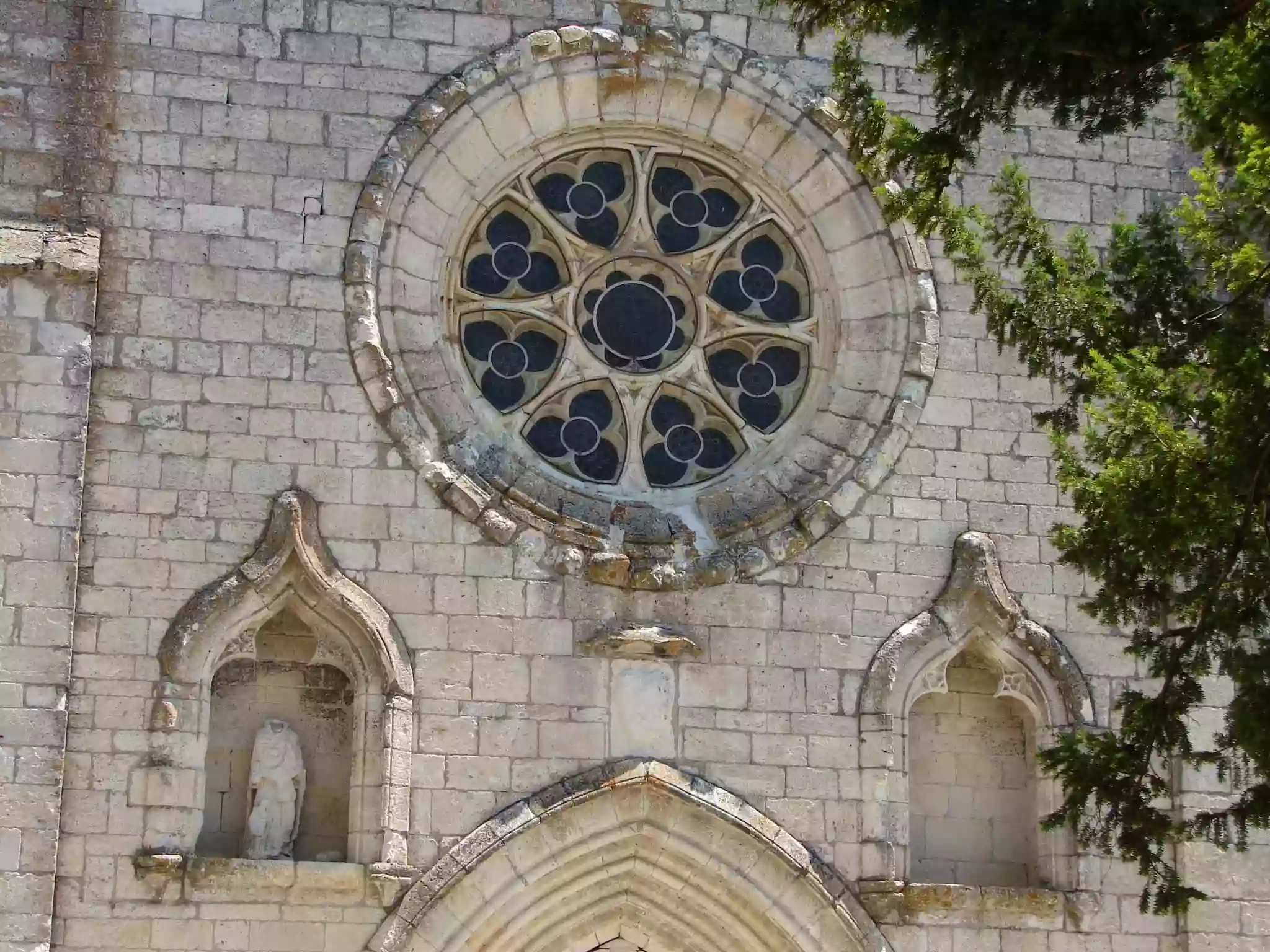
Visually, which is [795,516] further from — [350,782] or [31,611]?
[31,611]

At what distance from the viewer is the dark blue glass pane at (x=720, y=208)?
12000mm

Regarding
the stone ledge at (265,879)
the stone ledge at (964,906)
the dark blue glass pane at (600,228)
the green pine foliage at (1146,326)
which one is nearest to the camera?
the green pine foliage at (1146,326)

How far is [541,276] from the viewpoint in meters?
11.8

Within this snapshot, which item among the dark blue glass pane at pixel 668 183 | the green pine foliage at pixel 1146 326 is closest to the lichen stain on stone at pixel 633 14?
the dark blue glass pane at pixel 668 183

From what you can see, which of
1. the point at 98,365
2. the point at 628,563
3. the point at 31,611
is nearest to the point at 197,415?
the point at 98,365

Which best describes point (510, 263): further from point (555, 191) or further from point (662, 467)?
point (662, 467)

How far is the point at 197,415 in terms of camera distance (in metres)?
10.9

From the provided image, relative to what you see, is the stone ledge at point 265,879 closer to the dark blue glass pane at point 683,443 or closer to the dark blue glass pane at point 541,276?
the dark blue glass pane at point 683,443

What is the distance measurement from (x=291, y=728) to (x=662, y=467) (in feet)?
7.43

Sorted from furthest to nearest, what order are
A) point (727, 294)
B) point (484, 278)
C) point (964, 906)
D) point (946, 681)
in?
1. point (727, 294)
2. point (484, 278)
3. point (946, 681)
4. point (964, 906)

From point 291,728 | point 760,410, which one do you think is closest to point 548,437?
point 760,410

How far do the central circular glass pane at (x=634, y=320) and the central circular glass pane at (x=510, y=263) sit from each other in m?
0.42

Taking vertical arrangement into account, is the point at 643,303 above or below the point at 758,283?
below

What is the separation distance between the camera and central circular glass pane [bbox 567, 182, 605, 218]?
38.9 ft
